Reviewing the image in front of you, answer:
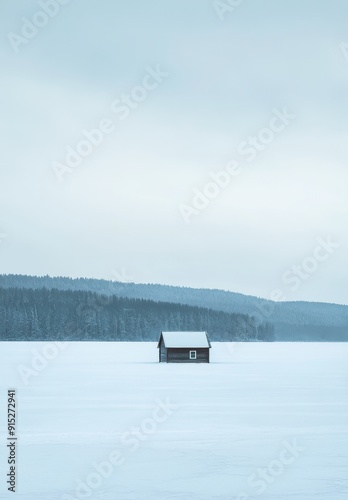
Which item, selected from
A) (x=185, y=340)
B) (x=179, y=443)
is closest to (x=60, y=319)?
(x=185, y=340)

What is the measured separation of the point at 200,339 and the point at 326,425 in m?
42.1

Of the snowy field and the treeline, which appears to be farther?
the treeline

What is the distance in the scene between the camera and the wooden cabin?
64.6 metres

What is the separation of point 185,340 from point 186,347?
31.2 inches

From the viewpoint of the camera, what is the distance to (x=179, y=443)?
20016mm

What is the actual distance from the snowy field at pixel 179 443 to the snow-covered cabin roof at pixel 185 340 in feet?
89.0

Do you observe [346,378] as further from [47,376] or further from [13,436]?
[13,436]

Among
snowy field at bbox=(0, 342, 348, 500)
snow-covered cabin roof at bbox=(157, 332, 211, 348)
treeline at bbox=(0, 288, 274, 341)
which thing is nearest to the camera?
snowy field at bbox=(0, 342, 348, 500)

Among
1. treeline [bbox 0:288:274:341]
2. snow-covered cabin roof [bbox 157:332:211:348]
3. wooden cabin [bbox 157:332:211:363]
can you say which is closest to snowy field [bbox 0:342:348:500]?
snow-covered cabin roof [bbox 157:332:211:348]

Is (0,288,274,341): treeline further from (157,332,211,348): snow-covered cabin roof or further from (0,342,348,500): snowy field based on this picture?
(0,342,348,500): snowy field

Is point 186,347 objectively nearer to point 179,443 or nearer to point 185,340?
point 185,340

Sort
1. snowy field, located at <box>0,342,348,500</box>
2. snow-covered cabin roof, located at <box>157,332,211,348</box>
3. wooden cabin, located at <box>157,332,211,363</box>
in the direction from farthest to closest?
wooden cabin, located at <box>157,332,211,363</box>
snow-covered cabin roof, located at <box>157,332,211,348</box>
snowy field, located at <box>0,342,348,500</box>

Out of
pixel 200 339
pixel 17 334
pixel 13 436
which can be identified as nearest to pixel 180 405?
pixel 13 436

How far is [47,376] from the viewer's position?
155 feet
